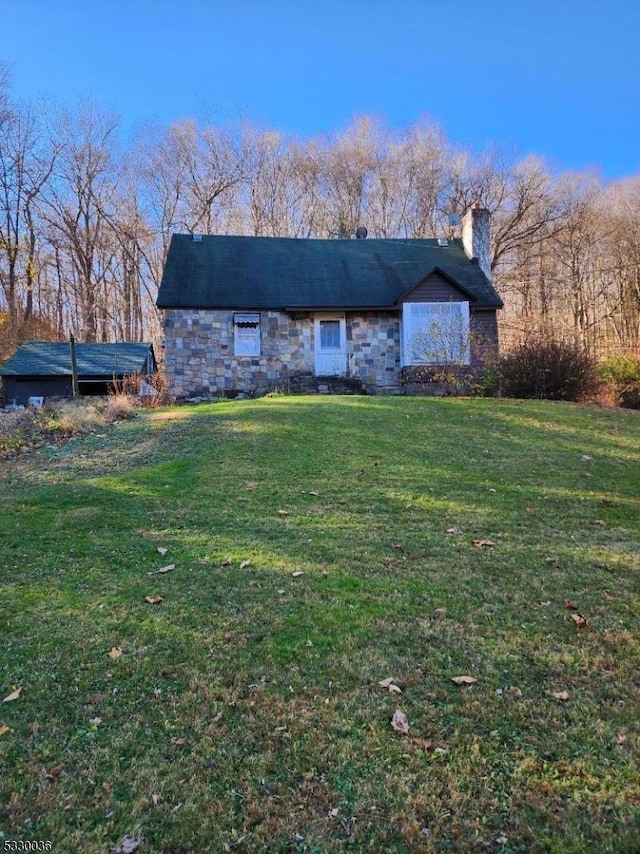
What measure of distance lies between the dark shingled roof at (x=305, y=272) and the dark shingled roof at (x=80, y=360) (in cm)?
443

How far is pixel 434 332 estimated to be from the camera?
16.9 meters

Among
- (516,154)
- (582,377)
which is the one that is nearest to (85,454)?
(582,377)

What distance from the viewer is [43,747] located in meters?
2.36

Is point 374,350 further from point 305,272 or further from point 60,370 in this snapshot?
point 60,370

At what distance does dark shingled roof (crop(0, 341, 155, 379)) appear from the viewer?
20297 millimetres

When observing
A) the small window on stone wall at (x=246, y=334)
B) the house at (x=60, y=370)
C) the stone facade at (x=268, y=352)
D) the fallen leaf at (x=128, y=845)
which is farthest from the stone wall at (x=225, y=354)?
the fallen leaf at (x=128, y=845)

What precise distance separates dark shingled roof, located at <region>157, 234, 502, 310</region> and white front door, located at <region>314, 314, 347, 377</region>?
1.97ft

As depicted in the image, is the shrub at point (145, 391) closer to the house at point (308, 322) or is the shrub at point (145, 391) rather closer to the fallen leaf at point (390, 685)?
the house at point (308, 322)

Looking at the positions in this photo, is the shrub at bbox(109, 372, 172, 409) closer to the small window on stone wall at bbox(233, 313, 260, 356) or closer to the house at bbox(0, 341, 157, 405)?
the small window on stone wall at bbox(233, 313, 260, 356)

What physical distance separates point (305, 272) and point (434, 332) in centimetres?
559

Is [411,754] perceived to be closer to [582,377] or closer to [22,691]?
[22,691]

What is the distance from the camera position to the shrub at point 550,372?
13.3 m

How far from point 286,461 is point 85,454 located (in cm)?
335

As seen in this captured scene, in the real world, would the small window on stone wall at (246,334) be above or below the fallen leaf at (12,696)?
above
